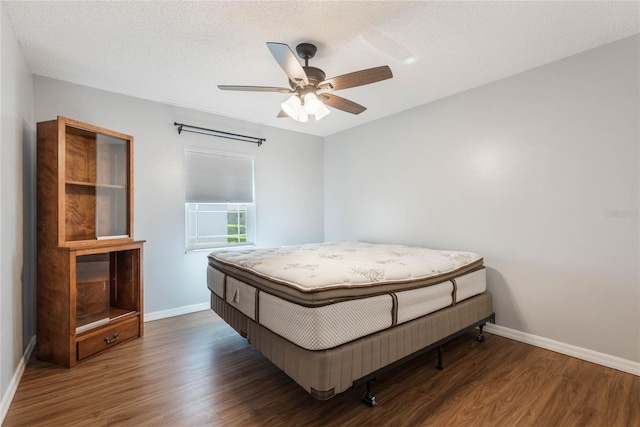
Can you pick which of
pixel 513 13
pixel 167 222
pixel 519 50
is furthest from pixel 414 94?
pixel 167 222

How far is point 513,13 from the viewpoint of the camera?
1.93 meters

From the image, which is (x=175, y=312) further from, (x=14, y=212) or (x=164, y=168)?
(x=14, y=212)

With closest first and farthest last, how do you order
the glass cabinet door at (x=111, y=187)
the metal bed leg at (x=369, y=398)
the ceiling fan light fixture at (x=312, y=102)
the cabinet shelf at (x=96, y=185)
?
the metal bed leg at (x=369, y=398) → the ceiling fan light fixture at (x=312, y=102) → the cabinet shelf at (x=96, y=185) → the glass cabinet door at (x=111, y=187)

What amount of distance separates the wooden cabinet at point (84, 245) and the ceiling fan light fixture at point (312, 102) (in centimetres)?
183

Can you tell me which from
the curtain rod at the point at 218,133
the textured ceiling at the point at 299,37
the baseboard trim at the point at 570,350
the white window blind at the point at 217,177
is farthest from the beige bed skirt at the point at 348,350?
the curtain rod at the point at 218,133

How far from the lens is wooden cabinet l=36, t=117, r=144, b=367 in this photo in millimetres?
2289

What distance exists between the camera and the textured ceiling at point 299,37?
6.18ft

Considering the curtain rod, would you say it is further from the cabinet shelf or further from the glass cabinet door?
the cabinet shelf

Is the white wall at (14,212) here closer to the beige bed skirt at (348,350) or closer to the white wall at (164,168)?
the white wall at (164,168)

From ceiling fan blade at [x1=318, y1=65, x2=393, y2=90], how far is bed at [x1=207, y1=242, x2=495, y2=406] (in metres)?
1.29

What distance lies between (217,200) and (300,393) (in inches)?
104

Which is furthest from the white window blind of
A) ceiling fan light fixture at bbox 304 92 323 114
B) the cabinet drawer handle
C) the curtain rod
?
ceiling fan light fixture at bbox 304 92 323 114

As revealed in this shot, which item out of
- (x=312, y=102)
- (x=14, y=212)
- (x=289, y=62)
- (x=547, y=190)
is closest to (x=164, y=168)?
(x=14, y=212)

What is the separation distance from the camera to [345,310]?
1.65m
